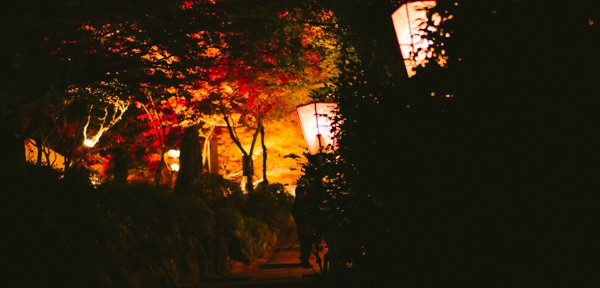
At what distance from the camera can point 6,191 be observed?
7.32 m

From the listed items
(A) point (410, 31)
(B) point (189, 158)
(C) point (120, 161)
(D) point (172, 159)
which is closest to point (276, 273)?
(B) point (189, 158)

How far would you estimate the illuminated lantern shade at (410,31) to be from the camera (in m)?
5.34

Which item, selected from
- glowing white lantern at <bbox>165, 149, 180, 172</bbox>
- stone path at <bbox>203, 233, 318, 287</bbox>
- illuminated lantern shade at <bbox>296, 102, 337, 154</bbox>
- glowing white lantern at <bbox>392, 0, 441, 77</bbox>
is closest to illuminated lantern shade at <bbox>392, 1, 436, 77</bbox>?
glowing white lantern at <bbox>392, 0, 441, 77</bbox>

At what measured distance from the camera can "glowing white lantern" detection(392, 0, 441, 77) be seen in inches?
208

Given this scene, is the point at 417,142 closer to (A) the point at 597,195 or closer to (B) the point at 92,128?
(A) the point at 597,195

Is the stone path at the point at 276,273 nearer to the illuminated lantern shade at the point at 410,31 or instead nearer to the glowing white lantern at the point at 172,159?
the illuminated lantern shade at the point at 410,31

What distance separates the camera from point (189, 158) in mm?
18344

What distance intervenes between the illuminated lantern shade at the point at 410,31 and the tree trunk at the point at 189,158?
1187cm

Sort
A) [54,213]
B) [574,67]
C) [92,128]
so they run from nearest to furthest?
1. [574,67]
2. [54,213]
3. [92,128]

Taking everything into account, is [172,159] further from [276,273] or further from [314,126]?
[314,126]

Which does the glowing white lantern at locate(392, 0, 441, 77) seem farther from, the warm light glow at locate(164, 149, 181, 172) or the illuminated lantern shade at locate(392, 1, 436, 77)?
the warm light glow at locate(164, 149, 181, 172)

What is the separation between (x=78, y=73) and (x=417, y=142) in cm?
601

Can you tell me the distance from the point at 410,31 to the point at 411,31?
2cm

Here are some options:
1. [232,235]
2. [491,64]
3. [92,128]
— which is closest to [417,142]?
[491,64]
